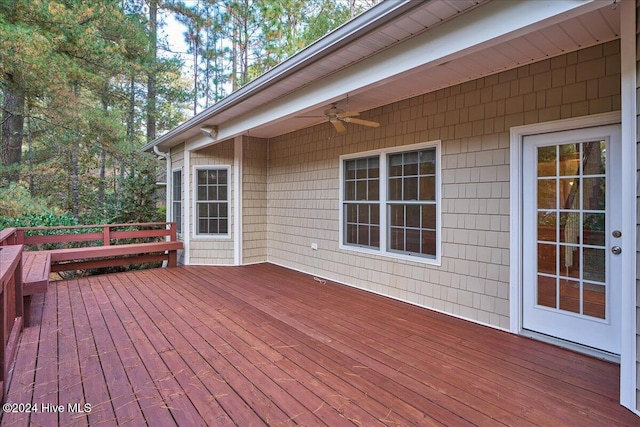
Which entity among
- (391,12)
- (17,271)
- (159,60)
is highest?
(159,60)

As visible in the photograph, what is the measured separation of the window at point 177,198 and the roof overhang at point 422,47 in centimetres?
364

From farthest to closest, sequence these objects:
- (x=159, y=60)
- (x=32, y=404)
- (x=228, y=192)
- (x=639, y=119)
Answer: (x=159, y=60) → (x=228, y=192) → (x=32, y=404) → (x=639, y=119)

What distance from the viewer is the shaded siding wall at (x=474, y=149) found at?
284 centimetres

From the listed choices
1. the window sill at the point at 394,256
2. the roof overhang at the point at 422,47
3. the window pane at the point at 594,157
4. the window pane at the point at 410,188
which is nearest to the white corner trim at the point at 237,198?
the roof overhang at the point at 422,47

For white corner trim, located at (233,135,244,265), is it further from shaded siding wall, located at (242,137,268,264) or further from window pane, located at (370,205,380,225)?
window pane, located at (370,205,380,225)

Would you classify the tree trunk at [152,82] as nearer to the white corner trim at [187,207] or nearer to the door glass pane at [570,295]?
the white corner trim at [187,207]

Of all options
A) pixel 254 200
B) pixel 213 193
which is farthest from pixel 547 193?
pixel 213 193

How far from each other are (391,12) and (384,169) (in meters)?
2.51

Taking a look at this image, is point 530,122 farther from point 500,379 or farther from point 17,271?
point 17,271

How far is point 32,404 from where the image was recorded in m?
2.07

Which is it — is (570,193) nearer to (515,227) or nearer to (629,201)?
(515,227)

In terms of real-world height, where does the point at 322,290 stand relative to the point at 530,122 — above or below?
below

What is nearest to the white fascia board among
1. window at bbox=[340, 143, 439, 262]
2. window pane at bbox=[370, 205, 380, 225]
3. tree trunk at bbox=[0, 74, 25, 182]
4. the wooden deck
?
window at bbox=[340, 143, 439, 262]

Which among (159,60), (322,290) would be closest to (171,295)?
(322,290)
